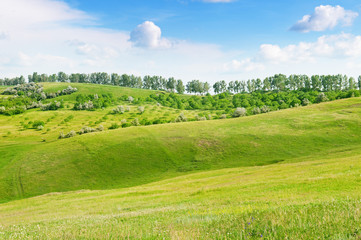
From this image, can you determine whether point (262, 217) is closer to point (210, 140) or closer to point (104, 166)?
point (104, 166)

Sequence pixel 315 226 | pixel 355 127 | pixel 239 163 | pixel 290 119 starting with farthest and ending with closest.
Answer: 1. pixel 290 119
2. pixel 355 127
3. pixel 239 163
4. pixel 315 226

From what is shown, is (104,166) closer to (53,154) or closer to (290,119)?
(53,154)

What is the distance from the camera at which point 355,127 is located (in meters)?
94.6

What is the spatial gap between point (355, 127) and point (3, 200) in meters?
116

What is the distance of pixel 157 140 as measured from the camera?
102m

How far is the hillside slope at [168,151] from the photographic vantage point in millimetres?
79500

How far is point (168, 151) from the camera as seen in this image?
93.8 meters

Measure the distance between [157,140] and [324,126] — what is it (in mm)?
63654

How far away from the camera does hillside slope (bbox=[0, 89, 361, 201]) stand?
7950 centimetres

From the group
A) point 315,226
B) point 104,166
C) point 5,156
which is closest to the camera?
point 315,226

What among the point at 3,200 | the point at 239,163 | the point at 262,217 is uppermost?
the point at 262,217

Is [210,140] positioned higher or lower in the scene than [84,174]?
higher

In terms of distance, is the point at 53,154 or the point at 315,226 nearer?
the point at 315,226

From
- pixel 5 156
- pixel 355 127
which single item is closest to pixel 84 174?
pixel 5 156
